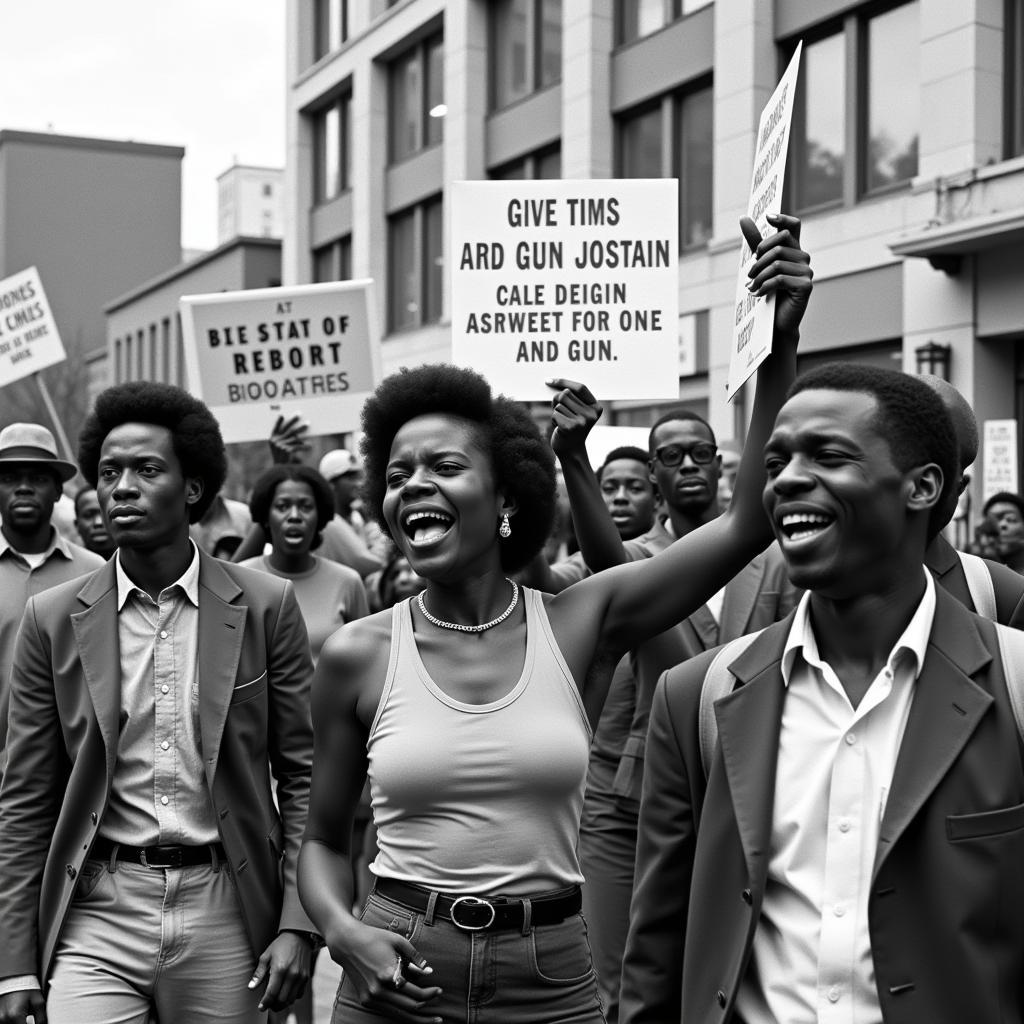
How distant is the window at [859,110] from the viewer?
17.1 meters

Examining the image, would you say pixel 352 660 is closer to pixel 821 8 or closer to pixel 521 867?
pixel 521 867

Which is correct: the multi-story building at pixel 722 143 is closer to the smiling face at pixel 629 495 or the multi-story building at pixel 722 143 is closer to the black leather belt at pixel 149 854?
the smiling face at pixel 629 495

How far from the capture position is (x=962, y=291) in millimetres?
15719

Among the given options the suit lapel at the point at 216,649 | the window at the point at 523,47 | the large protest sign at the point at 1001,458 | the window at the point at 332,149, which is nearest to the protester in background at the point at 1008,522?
the large protest sign at the point at 1001,458

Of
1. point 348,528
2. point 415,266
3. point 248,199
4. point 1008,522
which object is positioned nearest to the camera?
point 348,528

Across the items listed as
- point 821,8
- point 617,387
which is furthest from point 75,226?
point 617,387

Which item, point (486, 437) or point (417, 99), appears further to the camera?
point (417, 99)

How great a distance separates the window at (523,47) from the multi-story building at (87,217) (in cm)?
3412

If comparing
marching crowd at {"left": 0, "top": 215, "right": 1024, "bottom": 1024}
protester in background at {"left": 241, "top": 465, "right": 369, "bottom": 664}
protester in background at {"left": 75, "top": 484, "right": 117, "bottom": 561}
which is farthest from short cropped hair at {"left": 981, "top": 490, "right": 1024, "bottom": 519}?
protester in background at {"left": 75, "top": 484, "right": 117, "bottom": 561}

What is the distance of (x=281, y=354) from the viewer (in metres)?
8.39

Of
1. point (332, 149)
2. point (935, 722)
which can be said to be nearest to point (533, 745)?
point (935, 722)

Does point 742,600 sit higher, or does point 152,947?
point 742,600

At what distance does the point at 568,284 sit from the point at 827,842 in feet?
11.6

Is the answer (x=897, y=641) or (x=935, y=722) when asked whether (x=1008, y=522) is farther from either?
(x=935, y=722)
